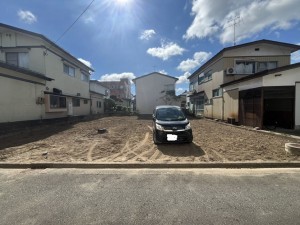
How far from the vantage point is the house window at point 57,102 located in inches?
614

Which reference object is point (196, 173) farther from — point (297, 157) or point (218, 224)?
point (297, 157)

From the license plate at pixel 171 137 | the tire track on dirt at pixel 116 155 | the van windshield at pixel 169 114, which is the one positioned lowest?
the tire track on dirt at pixel 116 155

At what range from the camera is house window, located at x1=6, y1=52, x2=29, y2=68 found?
1509 cm

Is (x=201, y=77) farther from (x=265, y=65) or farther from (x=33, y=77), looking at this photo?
(x=33, y=77)

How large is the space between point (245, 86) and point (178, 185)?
1108 centimetres

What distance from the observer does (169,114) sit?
856 centimetres

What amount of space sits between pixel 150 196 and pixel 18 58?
651 inches

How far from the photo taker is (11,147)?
293 inches

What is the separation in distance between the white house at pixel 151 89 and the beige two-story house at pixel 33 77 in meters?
11.9

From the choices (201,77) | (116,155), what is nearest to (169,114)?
(116,155)

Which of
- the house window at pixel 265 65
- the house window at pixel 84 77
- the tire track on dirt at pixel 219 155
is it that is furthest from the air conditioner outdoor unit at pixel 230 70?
the house window at pixel 84 77

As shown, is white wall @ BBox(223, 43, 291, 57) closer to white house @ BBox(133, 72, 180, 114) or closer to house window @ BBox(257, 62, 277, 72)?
house window @ BBox(257, 62, 277, 72)

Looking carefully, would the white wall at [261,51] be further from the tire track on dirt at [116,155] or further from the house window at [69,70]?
the house window at [69,70]

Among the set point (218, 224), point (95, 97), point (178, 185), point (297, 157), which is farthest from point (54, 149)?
point (95, 97)
